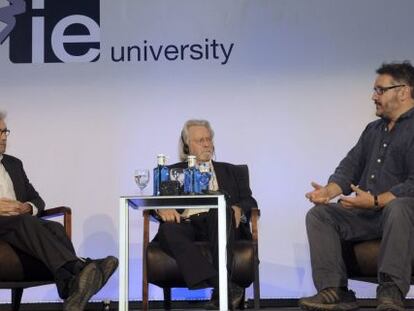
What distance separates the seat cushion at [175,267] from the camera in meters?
3.87

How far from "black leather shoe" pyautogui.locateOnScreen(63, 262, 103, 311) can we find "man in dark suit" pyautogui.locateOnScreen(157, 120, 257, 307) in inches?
17.2

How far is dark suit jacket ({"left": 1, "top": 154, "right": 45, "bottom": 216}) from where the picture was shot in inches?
172

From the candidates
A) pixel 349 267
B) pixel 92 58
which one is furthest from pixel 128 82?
pixel 349 267

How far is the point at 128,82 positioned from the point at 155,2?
608 millimetres

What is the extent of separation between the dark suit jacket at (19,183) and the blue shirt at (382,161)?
181 cm

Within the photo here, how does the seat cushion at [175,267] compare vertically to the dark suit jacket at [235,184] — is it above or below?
below

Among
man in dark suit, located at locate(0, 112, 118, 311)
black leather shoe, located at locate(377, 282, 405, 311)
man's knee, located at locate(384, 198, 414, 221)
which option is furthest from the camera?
man in dark suit, located at locate(0, 112, 118, 311)

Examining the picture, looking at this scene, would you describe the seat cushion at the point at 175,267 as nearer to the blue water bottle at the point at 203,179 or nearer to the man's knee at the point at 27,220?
the blue water bottle at the point at 203,179

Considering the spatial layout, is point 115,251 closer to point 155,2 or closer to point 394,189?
point 155,2

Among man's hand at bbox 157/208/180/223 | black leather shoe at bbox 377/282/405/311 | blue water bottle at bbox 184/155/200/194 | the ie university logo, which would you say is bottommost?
black leather shoe at bbox 377/282/405/311

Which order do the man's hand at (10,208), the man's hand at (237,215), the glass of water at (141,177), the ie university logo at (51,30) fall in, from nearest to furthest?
the glass of water at (141,177) → the man's hand at (10,208) → the man's hand at (237,215) → the ie university logo at (51,30)

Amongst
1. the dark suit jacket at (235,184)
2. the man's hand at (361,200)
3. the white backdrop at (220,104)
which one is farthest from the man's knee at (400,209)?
the white backdrop at (220,104)

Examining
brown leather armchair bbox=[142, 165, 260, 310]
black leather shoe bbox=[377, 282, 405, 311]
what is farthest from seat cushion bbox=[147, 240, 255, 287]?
black leather shoe bbox=[377, 282, 405, 311]

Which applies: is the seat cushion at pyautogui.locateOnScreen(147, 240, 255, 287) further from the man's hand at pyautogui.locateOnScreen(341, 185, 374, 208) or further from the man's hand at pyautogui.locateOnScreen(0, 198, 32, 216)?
→ the man's hand at pyautogui.locateOnScreen(0, 198, 32, 216)
